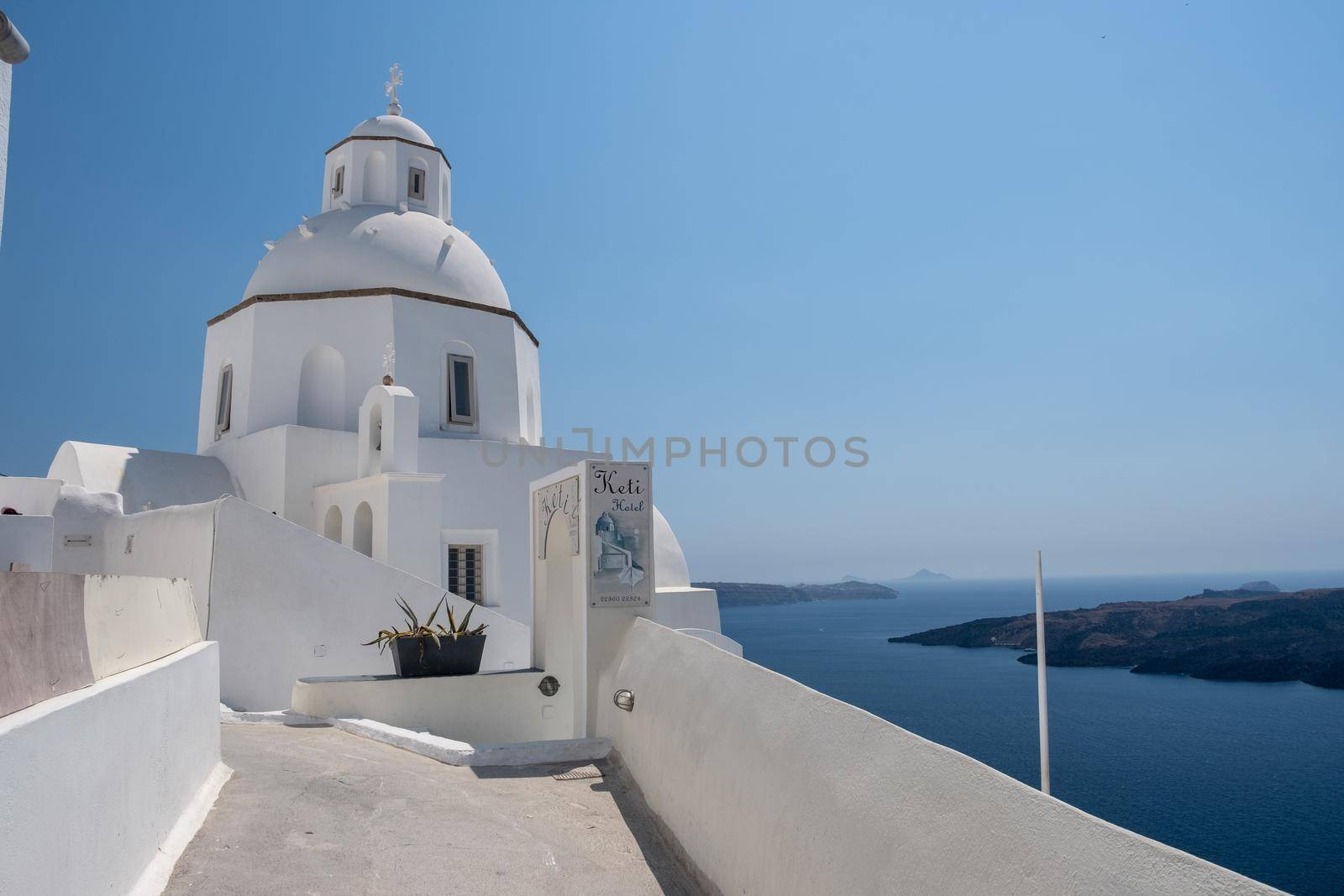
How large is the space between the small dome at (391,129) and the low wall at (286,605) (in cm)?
1142

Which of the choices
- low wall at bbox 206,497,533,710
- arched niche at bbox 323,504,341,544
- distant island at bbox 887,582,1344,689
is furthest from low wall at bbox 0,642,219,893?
distant island at bbox 887,582,1344,689

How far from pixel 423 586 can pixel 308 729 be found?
4.00 metres

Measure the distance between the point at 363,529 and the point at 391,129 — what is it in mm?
9450

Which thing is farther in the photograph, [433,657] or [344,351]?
[344,351]

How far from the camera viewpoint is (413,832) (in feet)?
18.1

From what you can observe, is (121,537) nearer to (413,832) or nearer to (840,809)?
(413,832)

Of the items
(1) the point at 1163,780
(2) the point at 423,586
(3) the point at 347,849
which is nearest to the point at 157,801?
(3) the point at 347,849

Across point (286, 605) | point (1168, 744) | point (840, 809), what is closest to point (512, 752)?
point (840, 809)

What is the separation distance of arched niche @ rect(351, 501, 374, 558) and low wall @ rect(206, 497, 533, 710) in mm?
3277

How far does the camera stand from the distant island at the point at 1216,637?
126 feet

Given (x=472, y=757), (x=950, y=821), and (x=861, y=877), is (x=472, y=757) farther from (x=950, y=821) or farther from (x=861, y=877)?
(x=950, y=821)

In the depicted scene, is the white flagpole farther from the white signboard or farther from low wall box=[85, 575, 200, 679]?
the white signboard

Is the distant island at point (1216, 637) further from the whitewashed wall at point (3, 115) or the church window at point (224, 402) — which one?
the whitewashed wall at point (3, 115)

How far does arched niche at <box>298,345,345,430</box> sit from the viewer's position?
57.4 feet
